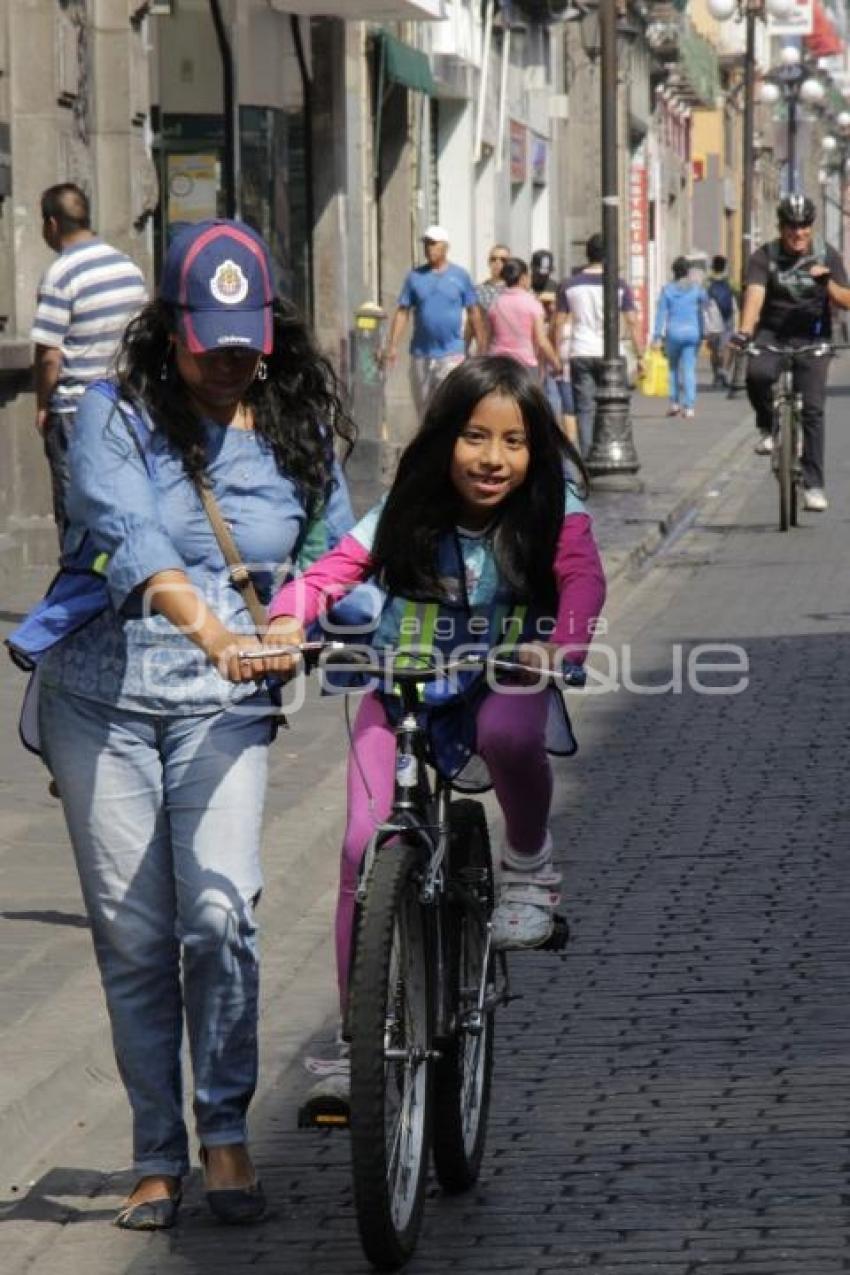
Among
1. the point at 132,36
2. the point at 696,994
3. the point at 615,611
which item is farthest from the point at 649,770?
the point at 132,36

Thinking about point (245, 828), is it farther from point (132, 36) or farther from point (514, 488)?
point (132, 36)

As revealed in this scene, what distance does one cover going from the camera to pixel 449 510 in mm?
5523

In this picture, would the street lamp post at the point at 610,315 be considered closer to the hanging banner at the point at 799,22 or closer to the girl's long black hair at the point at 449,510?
the girl's long black hair at the point at 449,510

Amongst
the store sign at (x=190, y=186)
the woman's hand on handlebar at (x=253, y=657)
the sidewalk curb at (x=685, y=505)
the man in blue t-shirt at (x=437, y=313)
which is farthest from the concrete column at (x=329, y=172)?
the woman's hand on handlebar at (x=253, y=657)

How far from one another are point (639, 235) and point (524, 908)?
4653cm

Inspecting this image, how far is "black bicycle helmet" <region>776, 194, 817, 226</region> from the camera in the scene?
18250mm

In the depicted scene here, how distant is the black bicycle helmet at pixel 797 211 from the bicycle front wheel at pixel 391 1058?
13.5 meters

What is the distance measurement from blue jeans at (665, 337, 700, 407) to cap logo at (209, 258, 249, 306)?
2870cm

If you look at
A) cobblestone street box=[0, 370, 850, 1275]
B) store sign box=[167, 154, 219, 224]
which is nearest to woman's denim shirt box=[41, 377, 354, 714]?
cobblestone street box=[0, 370, 850, 1275]

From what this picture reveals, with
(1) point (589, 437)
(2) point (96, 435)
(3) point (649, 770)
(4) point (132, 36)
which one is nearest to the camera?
(2) point (96, 435)

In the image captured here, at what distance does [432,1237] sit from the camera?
5336mm

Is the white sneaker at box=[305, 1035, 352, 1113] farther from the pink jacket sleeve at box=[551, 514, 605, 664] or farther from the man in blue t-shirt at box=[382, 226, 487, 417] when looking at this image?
the man in blue t-shirt at box=[382, 226, 487, 417]

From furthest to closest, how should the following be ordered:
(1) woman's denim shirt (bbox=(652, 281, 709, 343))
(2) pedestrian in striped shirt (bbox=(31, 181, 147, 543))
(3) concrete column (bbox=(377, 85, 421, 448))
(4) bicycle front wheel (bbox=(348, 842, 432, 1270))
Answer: (1) woman's denim shirt (bbox=(652, 281, 709, 343)), (3) concrete column (bbox=(377, 85, 421, 448)), (2) pedestrian in striped shirt (bbox=(31, 181, 147, 543)), (4) bicycle front wheel (bbox=(348, 842, 432, 1270))

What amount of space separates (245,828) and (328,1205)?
77cm
